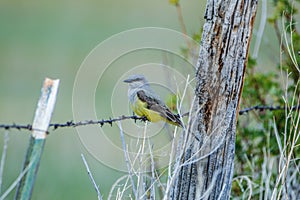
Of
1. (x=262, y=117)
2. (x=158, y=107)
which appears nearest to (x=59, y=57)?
(x=262, y=117)

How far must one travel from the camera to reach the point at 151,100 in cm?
521

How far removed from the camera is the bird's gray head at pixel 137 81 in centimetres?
535

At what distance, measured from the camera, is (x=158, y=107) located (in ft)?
16.9

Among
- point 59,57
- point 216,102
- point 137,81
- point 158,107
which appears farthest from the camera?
point 59,57

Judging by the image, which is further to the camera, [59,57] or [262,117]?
[59,57]

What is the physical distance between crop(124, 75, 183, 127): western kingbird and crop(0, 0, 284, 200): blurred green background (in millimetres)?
2876

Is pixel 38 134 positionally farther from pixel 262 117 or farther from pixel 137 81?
pixel 262 117

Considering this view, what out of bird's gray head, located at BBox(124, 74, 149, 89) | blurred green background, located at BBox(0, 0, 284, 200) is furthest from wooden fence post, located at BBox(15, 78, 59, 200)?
blurred green background, located at BBox(0, 0, 284, 200)

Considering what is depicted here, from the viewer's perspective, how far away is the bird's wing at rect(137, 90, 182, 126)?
4.99 meters

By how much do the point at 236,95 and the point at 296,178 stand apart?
2.10m

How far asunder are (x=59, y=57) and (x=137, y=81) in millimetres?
12563

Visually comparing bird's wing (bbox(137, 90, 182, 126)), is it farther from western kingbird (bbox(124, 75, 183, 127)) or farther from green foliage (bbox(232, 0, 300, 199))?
green foliage (bbox(232, 0, 300, 199))

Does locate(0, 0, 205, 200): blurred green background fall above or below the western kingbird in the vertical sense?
above

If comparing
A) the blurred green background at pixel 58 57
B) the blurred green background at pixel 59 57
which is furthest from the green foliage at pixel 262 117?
the blurred green background at pixel 58 57
